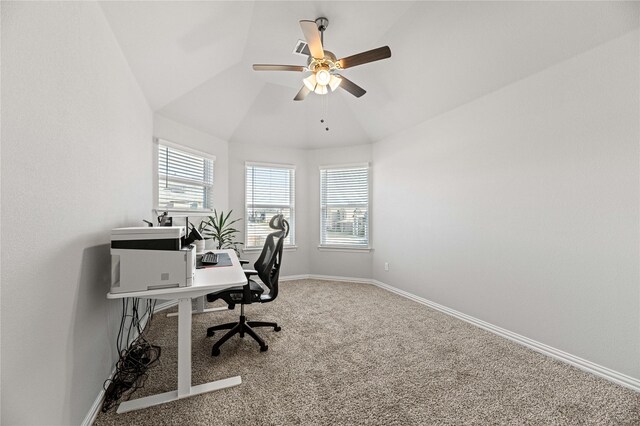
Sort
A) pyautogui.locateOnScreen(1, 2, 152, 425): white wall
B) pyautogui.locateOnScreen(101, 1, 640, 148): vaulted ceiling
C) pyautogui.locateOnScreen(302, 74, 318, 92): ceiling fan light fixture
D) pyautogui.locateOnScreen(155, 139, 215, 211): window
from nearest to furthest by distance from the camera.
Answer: pyautogui.locateOnScreen(1, 2, 152, 425): white wall
pyautogui.locateOnScreen(101, 1, 640, 148): vaulted ceiling
pyautogui.locateOnScreen(302, 74, 318, 92): ceiling fan light fixture
pyautogui.locateOnScreen(155, 139, 215, 211): window

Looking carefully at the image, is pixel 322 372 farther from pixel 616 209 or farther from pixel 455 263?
pixel 616 209

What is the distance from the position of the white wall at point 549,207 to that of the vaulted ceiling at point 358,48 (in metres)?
0.25

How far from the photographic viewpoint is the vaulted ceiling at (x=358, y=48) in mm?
2047

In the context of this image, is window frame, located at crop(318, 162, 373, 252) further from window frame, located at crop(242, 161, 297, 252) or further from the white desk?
the white desk

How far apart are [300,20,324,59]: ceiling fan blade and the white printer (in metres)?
1.70

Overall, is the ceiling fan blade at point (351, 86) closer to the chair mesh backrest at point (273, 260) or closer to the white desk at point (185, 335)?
the chair mesh backrest at point (273, 260)

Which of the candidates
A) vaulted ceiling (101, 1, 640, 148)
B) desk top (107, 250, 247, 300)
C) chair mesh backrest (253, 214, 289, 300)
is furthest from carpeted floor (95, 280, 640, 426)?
vaulted ceiling (101, 1, 640, 148)

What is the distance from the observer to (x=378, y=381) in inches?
76.5

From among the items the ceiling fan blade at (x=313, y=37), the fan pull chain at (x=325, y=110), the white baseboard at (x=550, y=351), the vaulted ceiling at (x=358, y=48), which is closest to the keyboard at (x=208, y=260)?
the vaulted ceiling at (x=358, y=48)

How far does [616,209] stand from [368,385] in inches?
89.3

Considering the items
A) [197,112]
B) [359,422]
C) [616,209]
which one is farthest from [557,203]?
[197,112]

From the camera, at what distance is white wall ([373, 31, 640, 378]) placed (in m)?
1.97

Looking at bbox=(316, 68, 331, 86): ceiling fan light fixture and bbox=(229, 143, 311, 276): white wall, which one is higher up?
bbox=(316, 68, 331, 86): ceiling fan light fixture

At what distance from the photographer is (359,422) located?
1562 mm
